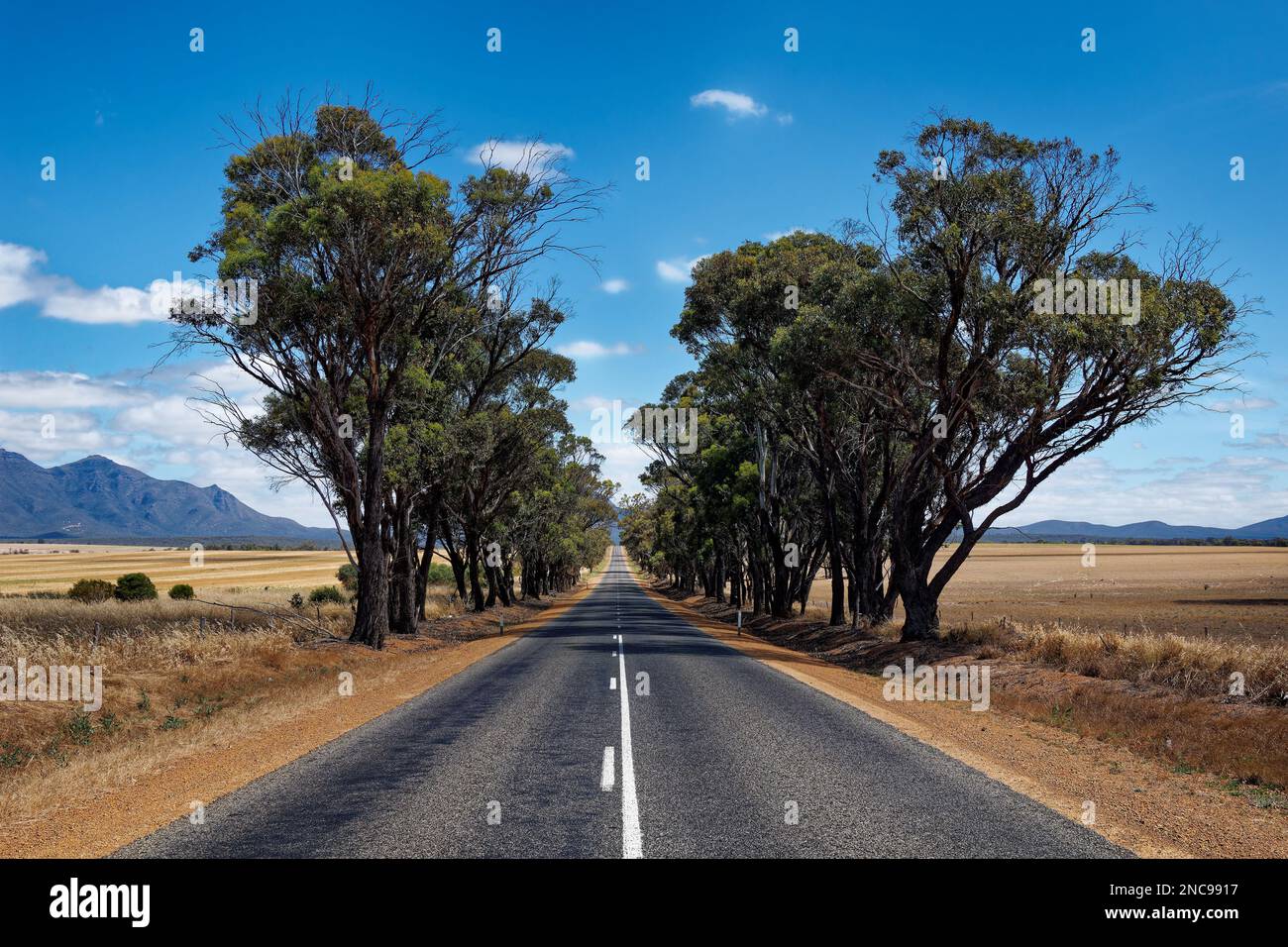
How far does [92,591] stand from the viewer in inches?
1802

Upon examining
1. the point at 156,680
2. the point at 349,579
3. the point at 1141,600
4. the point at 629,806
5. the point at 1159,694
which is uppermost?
the point at 629,806

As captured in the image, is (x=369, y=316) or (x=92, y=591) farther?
(x=92, y=591)

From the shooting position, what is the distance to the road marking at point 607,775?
8.55 m

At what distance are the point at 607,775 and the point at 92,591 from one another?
47.4 metres

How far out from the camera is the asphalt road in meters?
6.73

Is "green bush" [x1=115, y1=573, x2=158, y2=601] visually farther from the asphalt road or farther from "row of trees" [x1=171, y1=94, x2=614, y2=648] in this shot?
the asphalt road

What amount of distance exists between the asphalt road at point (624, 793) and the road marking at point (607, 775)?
0.11 ft

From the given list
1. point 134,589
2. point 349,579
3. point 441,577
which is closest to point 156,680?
point 134,589

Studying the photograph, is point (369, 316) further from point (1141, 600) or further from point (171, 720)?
point (1141, 600)

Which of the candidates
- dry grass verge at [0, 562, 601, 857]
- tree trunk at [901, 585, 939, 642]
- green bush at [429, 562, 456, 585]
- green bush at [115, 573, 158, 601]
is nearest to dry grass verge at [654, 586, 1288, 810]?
tree trunk at [901, 585, 939, 642]

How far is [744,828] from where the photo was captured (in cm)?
714

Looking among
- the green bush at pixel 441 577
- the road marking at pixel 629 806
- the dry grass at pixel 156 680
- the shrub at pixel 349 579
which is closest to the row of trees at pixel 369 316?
the dry grass at pixel 156 680

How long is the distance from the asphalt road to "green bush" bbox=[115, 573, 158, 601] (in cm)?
4066
